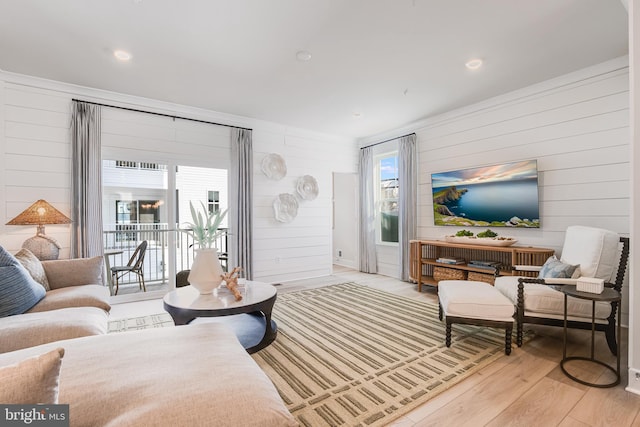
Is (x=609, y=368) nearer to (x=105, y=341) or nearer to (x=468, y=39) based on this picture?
(x=468, y=39)

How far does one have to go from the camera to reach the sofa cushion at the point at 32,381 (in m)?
0.64

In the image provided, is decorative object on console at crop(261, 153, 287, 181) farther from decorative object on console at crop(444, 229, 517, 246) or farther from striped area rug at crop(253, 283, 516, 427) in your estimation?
decorative object on console at crop(444, 229, 517, 246)

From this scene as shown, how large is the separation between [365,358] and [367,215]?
148 inches

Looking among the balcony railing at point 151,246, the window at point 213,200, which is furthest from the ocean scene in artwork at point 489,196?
the window at point 213,200

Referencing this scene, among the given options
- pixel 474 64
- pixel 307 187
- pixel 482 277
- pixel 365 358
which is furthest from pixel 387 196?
pixel 365 358

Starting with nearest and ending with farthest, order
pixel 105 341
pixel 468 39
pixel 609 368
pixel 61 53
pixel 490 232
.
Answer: pixel 105 341
pixel 609 368
pixel 468 39
pixel 61 53
pixel 490 232

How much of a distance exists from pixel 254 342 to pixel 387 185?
13.6 ft

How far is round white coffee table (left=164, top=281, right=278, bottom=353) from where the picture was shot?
228 cm

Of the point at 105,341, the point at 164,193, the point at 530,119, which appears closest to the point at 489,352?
the point at 105,341

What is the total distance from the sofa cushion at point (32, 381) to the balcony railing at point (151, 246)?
3380 mm

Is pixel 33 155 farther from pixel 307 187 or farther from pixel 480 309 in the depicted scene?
pixel 480 309

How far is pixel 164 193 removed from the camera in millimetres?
4293

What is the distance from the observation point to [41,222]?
3.12 metres

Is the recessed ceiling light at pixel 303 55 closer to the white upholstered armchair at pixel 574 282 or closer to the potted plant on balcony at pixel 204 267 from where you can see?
the potted plant on balcony at pixel 204 267
